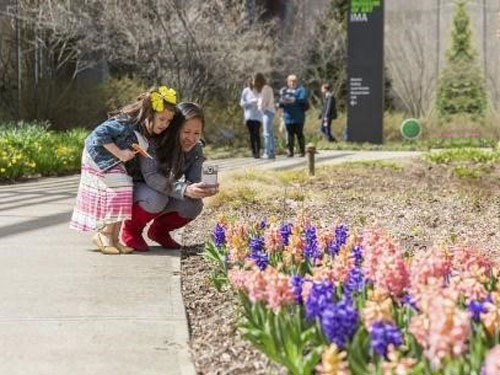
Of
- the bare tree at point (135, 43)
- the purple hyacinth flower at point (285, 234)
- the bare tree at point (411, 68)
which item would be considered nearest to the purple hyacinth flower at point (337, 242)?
the purple hyacinth flower at point (285, 234)

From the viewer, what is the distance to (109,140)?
637cm

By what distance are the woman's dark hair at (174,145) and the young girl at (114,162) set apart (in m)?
0.07

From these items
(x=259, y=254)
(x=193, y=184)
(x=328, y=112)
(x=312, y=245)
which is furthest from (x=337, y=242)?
(x=328, y=112)

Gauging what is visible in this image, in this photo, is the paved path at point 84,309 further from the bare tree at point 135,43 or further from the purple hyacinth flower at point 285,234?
the bare tree at point 135,43

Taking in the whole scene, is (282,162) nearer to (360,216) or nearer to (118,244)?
(360,216)

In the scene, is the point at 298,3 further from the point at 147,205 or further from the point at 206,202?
the point at 147,205

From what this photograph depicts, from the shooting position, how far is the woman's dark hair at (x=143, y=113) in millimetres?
6328

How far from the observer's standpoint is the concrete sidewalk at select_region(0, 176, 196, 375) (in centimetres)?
392

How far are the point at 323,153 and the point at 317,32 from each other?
616 inches

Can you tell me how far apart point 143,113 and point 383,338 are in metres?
3.56

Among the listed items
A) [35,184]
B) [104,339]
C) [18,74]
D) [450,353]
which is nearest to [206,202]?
[35,184]

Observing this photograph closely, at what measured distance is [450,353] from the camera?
9.95ft

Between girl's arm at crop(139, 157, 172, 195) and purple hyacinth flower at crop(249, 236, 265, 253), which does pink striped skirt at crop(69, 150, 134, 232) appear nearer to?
girl's arm at crop(139, 157, 172, 195)

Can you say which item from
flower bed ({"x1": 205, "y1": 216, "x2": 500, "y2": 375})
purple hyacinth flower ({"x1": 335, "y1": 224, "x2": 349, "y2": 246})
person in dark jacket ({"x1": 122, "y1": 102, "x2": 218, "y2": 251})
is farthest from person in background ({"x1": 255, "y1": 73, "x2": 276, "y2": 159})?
flower bed ({"x1": 205, "y1": 216, "x2": 500, "y2": 375})
